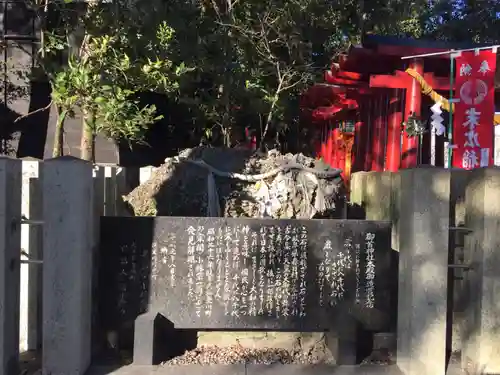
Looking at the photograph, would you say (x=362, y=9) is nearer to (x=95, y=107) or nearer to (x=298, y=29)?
(x=298, y=29)

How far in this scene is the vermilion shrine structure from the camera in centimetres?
809

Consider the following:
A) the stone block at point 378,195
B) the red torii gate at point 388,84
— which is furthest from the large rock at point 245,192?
the red torii gate at point 388,84

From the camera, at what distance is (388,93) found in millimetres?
9297

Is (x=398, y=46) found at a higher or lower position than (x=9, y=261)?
higher

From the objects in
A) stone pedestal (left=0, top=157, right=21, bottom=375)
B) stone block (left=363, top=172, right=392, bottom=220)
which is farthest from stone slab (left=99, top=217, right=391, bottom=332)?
stone block (left=363, top=172, right=392, bottom=220)

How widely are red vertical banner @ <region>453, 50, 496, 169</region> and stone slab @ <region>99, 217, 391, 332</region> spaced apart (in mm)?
3674

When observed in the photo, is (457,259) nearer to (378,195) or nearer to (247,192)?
(378,195)

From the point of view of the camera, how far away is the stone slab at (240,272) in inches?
172

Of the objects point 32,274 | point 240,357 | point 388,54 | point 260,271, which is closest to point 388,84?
point 388,54

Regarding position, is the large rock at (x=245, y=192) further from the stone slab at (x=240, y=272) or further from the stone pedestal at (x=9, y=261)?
the stone pedestal at (x=9, y=261)

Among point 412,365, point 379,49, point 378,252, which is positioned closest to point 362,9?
point 379,49

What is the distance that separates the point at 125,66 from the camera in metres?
8.90

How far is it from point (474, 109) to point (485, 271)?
401cm

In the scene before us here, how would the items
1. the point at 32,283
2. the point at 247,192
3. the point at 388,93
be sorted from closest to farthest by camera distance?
the point at 32,283 < the point at 247,192 < the point at 388,93
